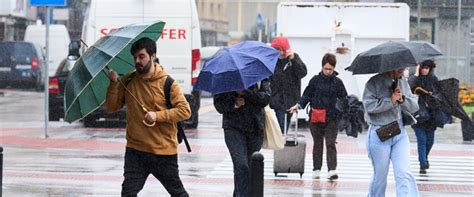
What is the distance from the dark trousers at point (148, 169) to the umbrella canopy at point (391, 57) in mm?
2338

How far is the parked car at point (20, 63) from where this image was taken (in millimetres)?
45938

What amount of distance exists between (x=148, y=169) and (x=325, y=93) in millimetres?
5842

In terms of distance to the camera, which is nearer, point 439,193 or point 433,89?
point 439,193

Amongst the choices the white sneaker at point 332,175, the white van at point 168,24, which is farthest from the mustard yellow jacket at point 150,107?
the white van at point 168,24

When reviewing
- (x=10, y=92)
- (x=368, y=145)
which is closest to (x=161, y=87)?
(x=368, y=145)

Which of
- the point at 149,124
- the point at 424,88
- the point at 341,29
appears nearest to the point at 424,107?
the point at 424,88

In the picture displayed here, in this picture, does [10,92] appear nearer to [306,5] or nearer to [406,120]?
[306,5]

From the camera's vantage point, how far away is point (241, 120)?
441 inches

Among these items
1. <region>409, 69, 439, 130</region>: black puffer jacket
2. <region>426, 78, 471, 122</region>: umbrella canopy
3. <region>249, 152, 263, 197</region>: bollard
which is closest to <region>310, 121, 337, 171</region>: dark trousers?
<region>409, 69, 439, 130</region>: black puffer jacket

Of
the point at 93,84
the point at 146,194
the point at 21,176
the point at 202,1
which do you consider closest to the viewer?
the point at 93,84

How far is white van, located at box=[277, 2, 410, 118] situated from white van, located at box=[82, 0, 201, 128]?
8.68ft

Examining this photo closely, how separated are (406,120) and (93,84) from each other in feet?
10.7

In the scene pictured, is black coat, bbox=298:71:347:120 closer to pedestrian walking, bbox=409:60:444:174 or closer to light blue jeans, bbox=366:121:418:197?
pedestrian walking, bbox=409:60:444:174

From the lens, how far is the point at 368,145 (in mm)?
11047
